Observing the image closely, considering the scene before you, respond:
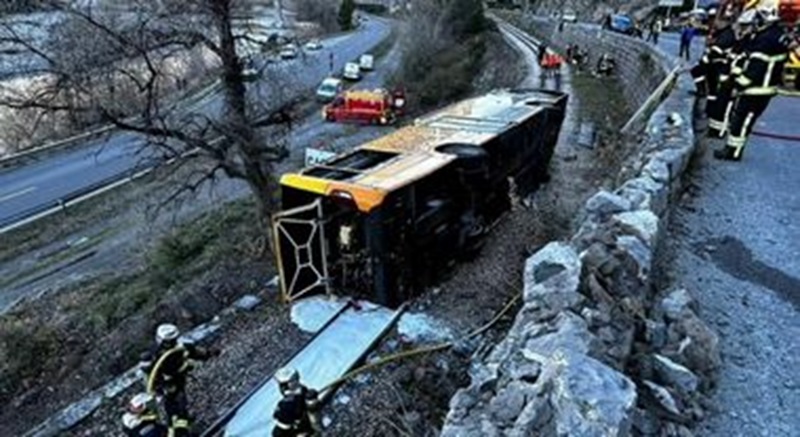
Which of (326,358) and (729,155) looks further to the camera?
(729,155)

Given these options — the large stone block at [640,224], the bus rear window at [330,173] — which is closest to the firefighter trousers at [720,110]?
the large stone block at [640,224]

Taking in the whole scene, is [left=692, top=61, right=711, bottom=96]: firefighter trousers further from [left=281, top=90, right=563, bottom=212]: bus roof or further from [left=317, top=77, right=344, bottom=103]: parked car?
[left=317, top=77, right=344, bottom=103]: parked car

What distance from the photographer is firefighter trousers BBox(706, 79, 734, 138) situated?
Answer: 9.61 m

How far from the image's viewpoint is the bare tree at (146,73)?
1159 centimetres

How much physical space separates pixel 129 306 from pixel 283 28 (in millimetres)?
8669

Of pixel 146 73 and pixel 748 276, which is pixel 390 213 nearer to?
pixel 748 276

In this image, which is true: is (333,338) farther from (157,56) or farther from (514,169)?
(157,56)

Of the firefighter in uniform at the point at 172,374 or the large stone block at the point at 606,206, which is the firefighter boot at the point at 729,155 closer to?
the large stone block at the point at 606,206

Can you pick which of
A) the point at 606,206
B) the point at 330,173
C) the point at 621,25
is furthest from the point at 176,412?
the point at 621,25

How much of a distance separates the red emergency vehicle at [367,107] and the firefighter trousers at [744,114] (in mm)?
25055

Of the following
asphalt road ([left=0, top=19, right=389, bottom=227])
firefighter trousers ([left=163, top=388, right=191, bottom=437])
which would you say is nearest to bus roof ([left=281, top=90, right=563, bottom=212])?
firefighter trousers ([left=163, top=388, right=191, bottom=437])

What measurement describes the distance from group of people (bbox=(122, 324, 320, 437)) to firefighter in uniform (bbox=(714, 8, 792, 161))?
6.83 meters

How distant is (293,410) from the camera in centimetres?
617

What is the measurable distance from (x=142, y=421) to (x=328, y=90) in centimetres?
3376
